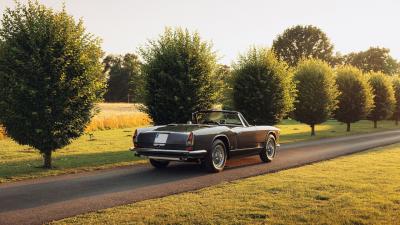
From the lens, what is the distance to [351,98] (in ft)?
122

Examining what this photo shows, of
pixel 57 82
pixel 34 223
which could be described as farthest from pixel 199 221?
pixel 57 82

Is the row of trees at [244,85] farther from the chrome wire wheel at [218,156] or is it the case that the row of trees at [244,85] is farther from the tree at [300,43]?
the tree at [300,43]

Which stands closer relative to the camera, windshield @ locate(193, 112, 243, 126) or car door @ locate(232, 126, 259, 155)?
car door @ locate(232, 126, 259, 155)

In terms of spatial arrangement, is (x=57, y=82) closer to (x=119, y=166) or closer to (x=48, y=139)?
(x=48, y=139)

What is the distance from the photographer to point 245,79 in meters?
24.8

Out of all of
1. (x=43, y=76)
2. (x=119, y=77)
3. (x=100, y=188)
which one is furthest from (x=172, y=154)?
(x=119, y=77)

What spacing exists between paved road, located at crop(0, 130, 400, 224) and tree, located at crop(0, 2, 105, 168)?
1717 millimetres

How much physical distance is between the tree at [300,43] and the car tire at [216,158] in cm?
7590

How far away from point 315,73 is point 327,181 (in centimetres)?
2213

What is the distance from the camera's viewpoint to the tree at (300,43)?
286 ft

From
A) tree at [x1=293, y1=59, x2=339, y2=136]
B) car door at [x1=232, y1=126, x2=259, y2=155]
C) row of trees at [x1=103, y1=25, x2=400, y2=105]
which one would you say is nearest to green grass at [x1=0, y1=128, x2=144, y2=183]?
car door at [x1=232, y1=126, x2=259, y2=155]

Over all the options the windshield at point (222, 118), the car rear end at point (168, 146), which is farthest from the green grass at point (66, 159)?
the windshield at point (222, 118)

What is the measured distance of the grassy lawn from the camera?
6.85m

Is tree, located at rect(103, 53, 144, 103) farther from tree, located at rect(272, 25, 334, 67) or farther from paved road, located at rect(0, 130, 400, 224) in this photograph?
paved road, located at rect(0, 130, 400, 224)
